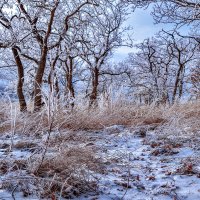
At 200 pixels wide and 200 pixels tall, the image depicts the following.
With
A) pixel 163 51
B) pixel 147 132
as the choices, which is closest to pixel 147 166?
pixel 147 132

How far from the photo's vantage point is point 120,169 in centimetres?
268

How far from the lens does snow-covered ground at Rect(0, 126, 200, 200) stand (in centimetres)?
216

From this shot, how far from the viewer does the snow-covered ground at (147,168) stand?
85.2 inches

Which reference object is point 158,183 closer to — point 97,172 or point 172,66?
point 97,172

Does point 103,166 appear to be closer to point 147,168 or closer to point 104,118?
point 147,168

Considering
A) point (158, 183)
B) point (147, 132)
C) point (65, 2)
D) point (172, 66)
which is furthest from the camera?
point (172, 66)

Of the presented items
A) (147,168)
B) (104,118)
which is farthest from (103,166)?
(104,118)

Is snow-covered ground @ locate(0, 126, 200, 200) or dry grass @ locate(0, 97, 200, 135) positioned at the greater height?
dry grass @ locate(0, 97, 200, 135)

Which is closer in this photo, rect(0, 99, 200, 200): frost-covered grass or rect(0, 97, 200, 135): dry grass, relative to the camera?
rect(0, 99, 200, 200): frost-covered grass

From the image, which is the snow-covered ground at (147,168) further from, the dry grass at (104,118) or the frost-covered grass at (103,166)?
the dry grass at (104,118)

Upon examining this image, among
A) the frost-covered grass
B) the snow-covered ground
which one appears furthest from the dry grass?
the snow-covered ground

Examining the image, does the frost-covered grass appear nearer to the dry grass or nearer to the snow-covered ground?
the snow-covered ground

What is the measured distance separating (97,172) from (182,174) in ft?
2.22

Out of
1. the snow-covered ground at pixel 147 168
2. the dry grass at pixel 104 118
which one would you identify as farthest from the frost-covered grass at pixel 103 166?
the dry grass at pixel 104 118
